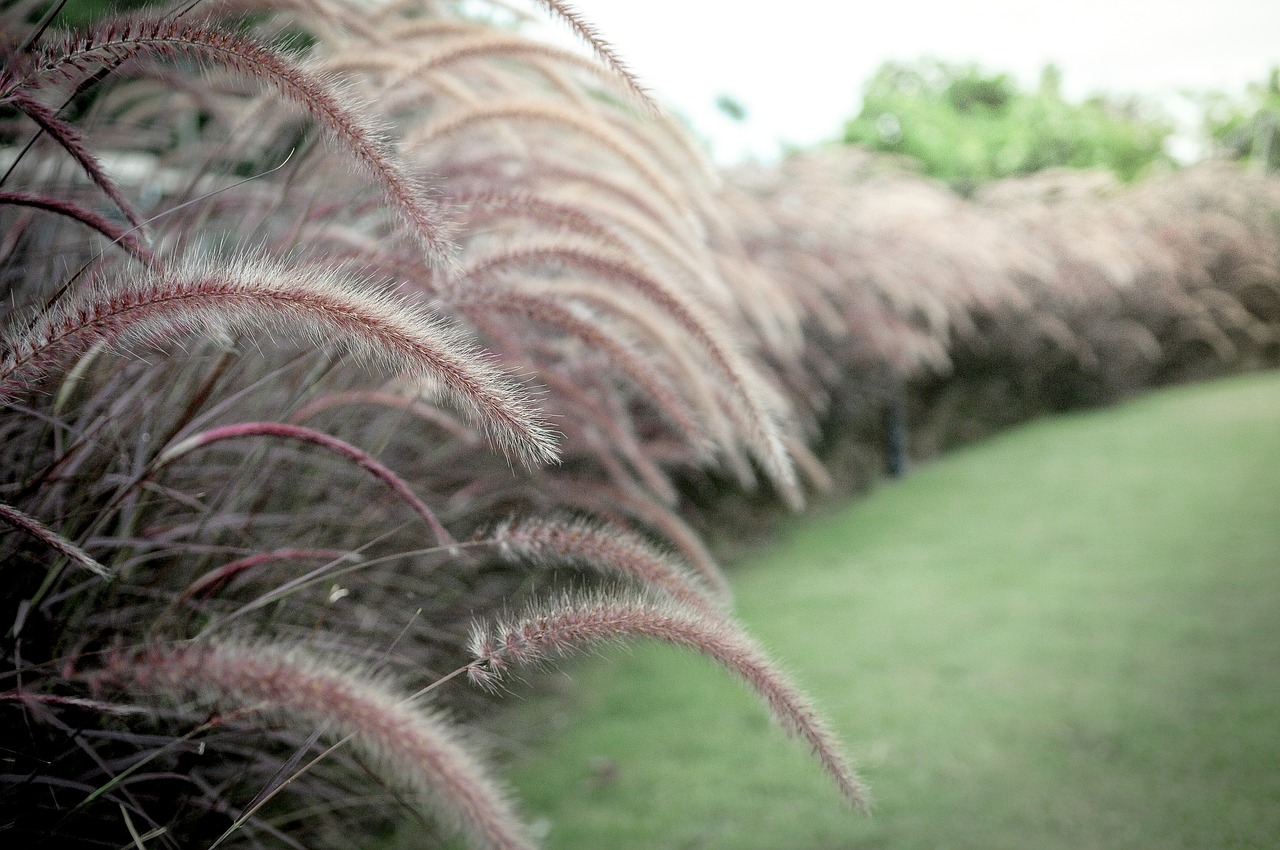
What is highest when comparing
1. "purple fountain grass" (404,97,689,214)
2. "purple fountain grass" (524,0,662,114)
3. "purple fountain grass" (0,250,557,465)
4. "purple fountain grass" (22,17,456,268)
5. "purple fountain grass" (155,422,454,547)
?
"purple fountain grass" (524,0,662,114)

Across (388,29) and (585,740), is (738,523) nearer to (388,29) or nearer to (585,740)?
(585,740)

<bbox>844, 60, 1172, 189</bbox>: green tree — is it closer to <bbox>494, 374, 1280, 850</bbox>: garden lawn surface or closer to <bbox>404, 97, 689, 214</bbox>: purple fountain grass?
<bbox>494, 374, 1280, 850</bbox>: garden lawn surface

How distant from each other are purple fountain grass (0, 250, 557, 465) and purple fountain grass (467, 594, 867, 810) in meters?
0.13

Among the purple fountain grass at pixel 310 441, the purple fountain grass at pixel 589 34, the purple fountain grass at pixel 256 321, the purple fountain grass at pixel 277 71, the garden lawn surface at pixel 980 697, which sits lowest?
the garden lawn surface at pixel 980 697

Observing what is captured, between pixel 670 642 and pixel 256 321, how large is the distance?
1.24ft

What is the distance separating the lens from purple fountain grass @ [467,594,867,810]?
589 mm

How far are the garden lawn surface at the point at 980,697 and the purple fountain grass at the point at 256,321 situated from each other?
12.5 inches

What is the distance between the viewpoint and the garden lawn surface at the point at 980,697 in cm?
117

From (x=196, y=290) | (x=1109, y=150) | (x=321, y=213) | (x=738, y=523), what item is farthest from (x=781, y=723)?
→ (x=1109, y=150)

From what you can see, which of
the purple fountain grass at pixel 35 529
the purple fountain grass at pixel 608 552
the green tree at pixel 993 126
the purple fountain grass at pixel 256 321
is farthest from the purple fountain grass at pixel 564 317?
the green tree at pixel 993 126

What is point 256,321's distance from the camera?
0.55m

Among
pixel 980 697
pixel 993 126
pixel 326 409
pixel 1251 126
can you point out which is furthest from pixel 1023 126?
pixel 326 409

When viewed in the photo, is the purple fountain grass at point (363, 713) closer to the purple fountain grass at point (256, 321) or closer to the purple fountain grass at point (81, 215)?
the purple fountain grass at point (256, 321)

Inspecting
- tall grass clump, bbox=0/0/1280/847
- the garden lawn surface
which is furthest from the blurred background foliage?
tall grass clump, bbox=0/0/1280/847
